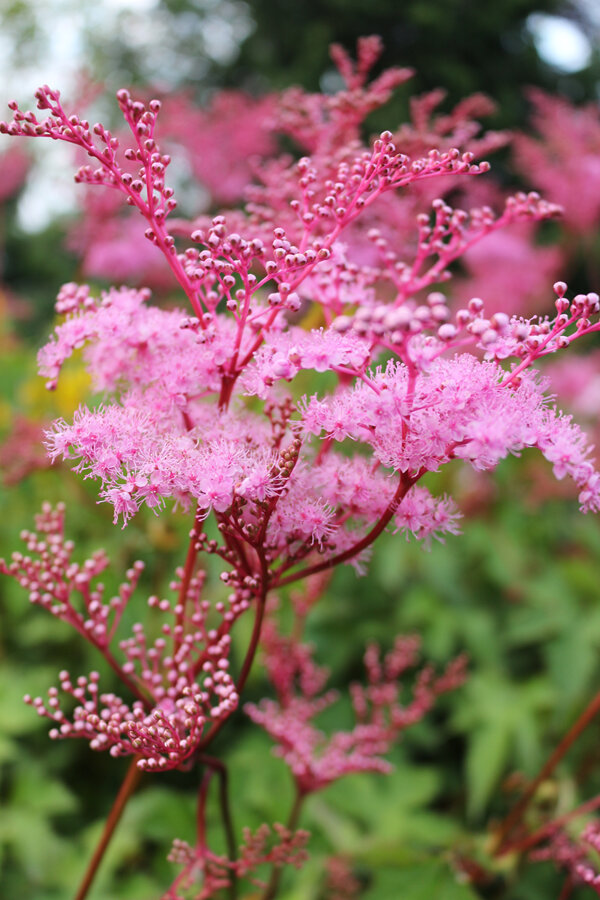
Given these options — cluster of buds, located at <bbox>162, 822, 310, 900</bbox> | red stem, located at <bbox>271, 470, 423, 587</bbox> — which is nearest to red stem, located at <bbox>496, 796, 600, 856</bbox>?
cluster of buds, located at <bbox>162, 822, 310, 900</bbox>

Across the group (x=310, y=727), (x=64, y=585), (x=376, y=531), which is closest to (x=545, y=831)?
(x=310, y=727)

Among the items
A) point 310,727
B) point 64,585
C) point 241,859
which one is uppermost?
point 64,585

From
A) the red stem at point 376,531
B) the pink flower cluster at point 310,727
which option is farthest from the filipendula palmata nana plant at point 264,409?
the pink flower cluster at point 310,727

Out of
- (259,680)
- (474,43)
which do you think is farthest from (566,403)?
(474,43)

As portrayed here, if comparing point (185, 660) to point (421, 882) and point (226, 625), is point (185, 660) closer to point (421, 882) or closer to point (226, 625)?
point (226, 625)

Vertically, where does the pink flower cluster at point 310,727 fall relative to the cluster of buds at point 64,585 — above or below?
below

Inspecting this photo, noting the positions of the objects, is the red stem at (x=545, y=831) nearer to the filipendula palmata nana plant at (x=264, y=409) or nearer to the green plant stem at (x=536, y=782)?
the green plant stem at (x=536, y=782)

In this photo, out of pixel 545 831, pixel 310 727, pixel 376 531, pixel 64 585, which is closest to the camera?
pixel 376 531

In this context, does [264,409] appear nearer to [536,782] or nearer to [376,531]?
[376,531]

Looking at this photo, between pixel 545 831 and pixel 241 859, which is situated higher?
pixel 241 859

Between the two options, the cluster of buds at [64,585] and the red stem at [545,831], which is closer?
the cluster of buds at [64,585]

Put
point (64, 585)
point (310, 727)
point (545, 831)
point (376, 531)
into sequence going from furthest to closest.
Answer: point (310, 727) → point (545, 831) → point (64, 585) → point (376, 531)

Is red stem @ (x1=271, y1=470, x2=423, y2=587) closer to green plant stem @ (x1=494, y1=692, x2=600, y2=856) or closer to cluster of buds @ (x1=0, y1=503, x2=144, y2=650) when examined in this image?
cluster of buds @ (x1=0, y1=503, x2=144, y2=650)
